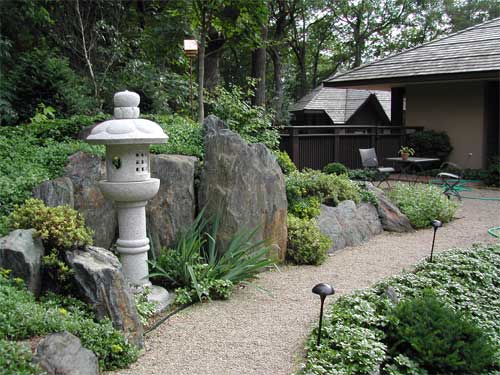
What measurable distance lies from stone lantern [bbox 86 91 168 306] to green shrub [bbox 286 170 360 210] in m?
2.96

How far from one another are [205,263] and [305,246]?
4.79ft

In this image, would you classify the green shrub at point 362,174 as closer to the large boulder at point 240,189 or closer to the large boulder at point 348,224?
the large boulder at point 348,224

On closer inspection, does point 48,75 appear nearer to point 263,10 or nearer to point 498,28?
point 263,10

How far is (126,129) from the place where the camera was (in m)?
4.58

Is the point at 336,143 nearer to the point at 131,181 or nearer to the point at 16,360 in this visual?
the point at 131,181

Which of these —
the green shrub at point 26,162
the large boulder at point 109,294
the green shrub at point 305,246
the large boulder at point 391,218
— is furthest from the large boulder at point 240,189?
the large boulder at point 391,218

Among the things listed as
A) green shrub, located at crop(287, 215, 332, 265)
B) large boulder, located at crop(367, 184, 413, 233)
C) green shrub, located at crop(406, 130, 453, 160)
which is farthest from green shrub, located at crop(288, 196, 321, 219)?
green shrub, located at crop(406, 130, 453, 160)

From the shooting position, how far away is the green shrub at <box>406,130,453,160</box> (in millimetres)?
14977

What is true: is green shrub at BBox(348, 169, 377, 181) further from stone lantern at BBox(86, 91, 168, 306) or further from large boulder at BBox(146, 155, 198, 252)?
stone lantern at BBox(86, 91, 168, 306)

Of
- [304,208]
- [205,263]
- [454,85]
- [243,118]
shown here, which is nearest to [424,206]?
[304,208]

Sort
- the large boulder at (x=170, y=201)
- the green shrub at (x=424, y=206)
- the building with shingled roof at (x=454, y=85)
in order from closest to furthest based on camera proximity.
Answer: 1. the large boulder at (x=170, y=201)
2. the green shrub at (x=424, y=206)
3. the building with shingled roof at (x=454, y=85)

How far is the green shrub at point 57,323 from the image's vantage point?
323cm

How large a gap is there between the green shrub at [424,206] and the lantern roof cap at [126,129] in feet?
16.6

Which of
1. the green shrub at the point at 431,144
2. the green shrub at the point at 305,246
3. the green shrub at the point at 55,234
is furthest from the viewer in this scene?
the green shrub at the point at 431,144
